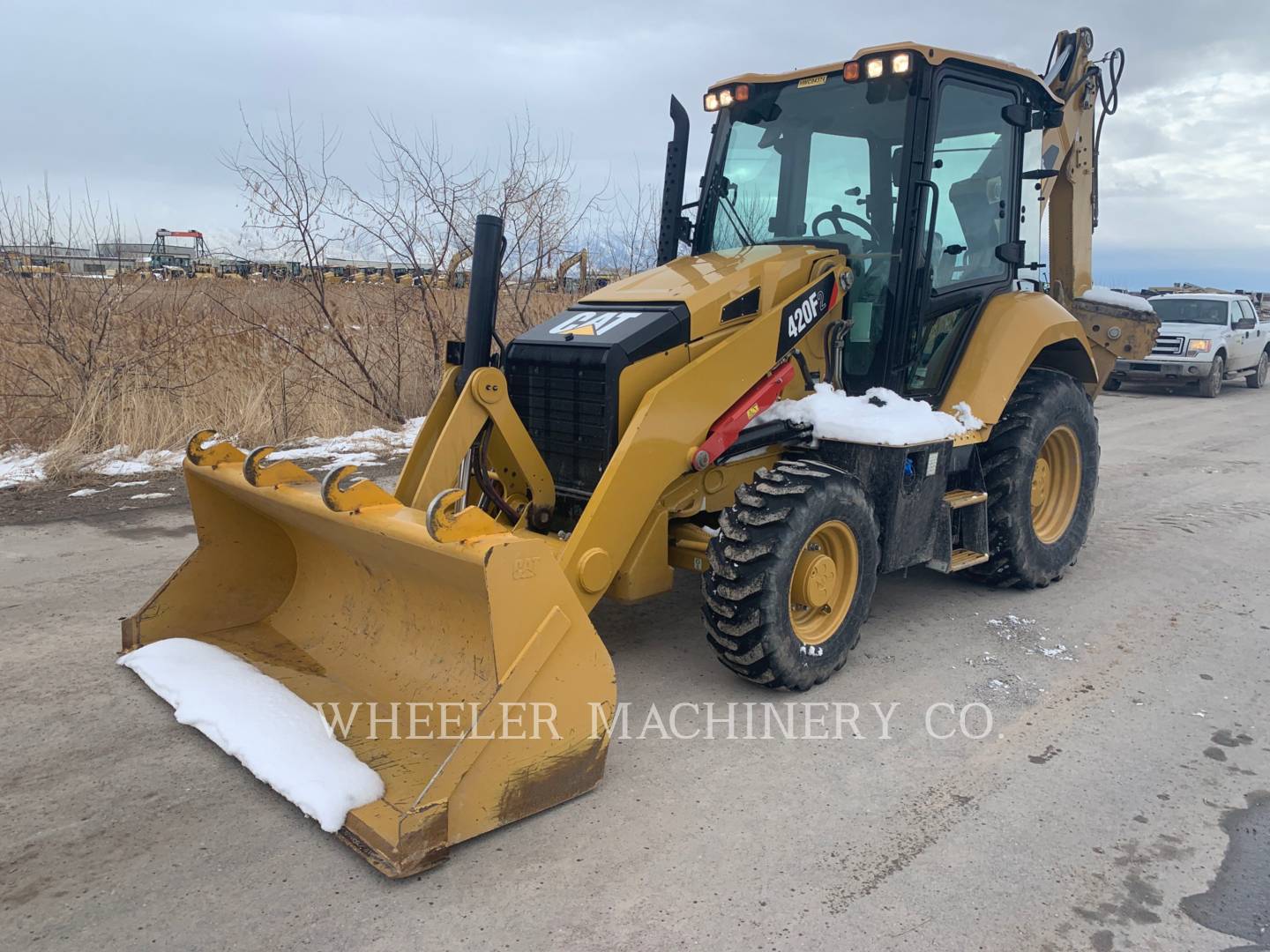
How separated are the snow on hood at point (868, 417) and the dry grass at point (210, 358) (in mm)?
6444

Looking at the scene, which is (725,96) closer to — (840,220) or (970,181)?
(840,220)

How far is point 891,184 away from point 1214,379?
44.7 feet

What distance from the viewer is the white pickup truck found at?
1544 cm

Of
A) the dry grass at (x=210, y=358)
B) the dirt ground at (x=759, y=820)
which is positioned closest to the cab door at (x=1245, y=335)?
the dry grass at (x=210, y=358)

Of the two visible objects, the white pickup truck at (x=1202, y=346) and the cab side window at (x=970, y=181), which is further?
the white pickup truck at (x=1202, y=346)

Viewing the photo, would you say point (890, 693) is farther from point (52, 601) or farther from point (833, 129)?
point (52, 601)

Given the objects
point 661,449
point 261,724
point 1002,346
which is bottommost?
point 261,724

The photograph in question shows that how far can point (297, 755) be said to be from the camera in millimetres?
3199

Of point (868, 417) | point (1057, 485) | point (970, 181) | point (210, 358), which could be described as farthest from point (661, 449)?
point (210, 358)

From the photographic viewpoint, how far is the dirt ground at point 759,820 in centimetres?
263

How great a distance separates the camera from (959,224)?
5.09 metres

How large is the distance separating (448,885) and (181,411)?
776cm

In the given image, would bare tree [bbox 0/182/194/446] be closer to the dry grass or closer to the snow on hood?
the dry grass

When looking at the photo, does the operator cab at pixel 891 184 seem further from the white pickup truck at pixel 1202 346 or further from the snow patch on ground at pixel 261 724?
the white pickup truck at pixel 1202 346
